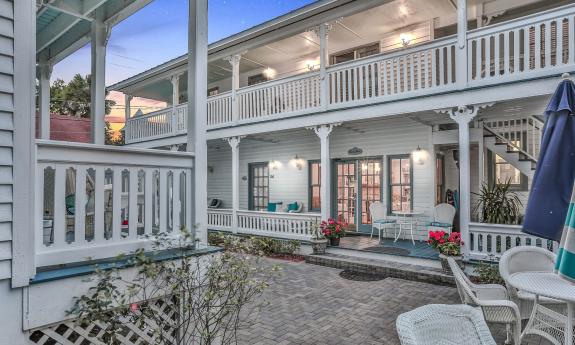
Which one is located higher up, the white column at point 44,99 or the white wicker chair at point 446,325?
the white column at point 44,99

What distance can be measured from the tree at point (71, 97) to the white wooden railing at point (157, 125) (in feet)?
44.4

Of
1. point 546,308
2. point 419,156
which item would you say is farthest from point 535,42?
Answer: point 546,308

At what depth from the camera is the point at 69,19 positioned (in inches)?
206

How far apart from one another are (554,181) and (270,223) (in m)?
7.38

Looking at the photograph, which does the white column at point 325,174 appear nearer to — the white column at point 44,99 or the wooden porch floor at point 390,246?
the wooden porch floor at point 390,246

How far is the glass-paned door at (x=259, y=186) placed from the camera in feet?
41.3

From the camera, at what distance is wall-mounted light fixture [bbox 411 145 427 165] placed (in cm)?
892

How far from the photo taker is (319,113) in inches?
338

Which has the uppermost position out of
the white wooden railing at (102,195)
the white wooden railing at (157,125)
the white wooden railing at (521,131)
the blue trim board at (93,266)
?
the white wooden railing at (157,125)

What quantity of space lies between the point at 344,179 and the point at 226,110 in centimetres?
423

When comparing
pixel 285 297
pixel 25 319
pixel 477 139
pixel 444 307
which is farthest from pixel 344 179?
pixel 25 319

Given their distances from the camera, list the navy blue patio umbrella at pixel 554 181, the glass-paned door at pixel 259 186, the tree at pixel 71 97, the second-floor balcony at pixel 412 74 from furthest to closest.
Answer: the tree at pixel 71 97 < the glass-paned door at pixel 259 186 < the second-floor balcony at pixel 412 74 < the navy blue patio umbrella at pixel 554 181

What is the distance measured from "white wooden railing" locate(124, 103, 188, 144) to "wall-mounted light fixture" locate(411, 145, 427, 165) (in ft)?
24.6

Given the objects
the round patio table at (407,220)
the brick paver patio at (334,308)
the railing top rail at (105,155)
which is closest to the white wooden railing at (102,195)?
the railing top rail at (105,155)
